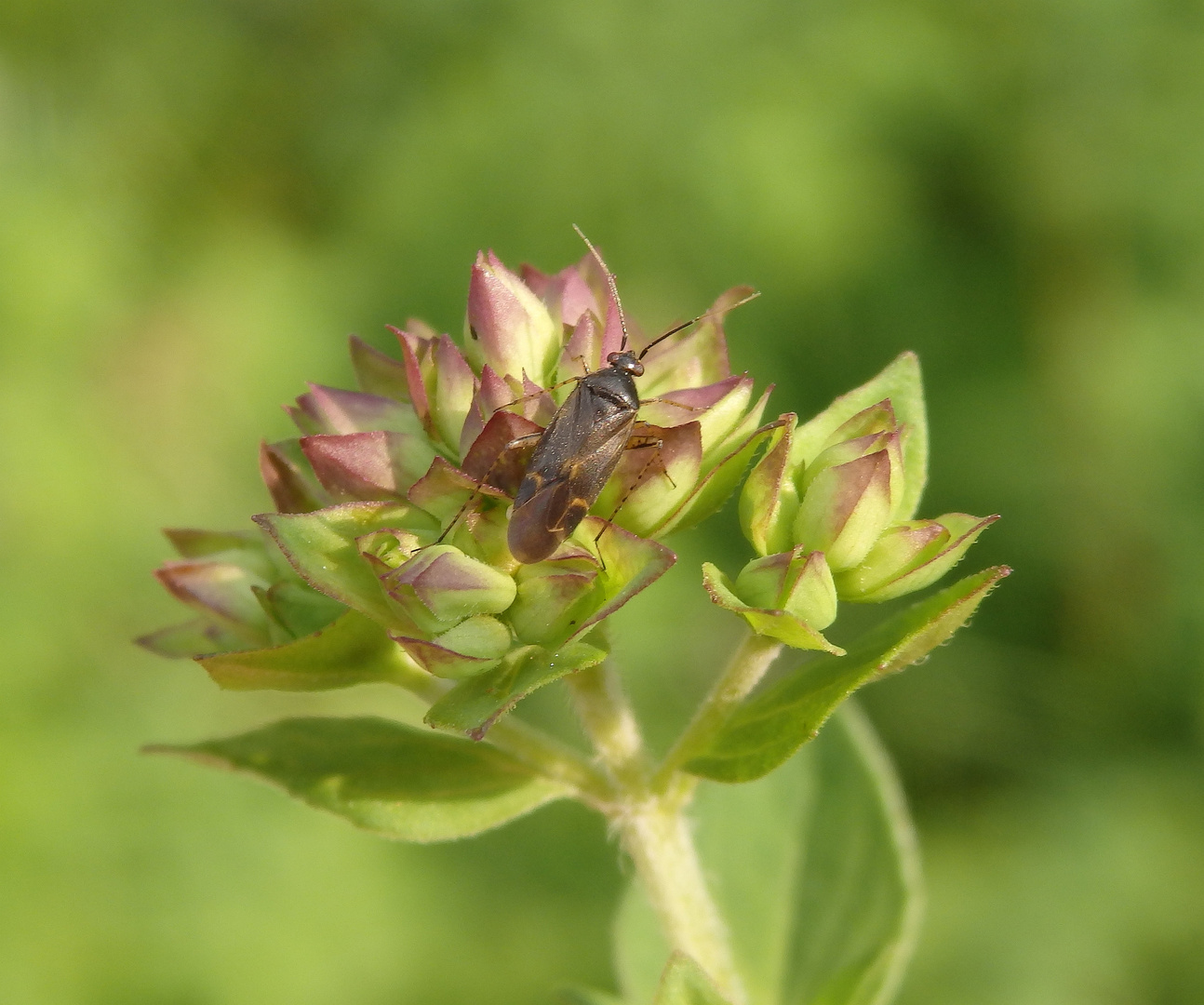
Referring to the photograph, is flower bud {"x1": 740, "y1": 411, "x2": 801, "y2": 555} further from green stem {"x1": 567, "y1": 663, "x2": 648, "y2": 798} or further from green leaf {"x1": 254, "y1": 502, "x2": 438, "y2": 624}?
green leaf {"x1": 254, "y1": 502, "x2": 438, "y2": 624}

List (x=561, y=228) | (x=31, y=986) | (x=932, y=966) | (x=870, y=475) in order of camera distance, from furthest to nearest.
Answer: (x=561, y=228) → (x=932, y=966) → (x=31, y=986) → (x=870, y=475)

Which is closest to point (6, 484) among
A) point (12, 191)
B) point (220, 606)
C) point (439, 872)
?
point (12, 191)

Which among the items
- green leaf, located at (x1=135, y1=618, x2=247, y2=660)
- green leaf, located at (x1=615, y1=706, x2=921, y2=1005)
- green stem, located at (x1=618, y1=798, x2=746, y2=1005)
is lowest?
green leaf, located at (x1=615, y1=706, x2=921, y2=1005)

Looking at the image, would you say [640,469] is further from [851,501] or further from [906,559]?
[906,559]

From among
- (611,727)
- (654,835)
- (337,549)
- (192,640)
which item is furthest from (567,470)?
(192,640)

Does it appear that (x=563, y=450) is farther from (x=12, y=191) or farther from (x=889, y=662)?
(x=12, y=191)

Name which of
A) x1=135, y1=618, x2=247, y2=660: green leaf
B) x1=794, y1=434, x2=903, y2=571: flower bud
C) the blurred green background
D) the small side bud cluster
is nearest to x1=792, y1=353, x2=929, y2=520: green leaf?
the small side bud cluster
